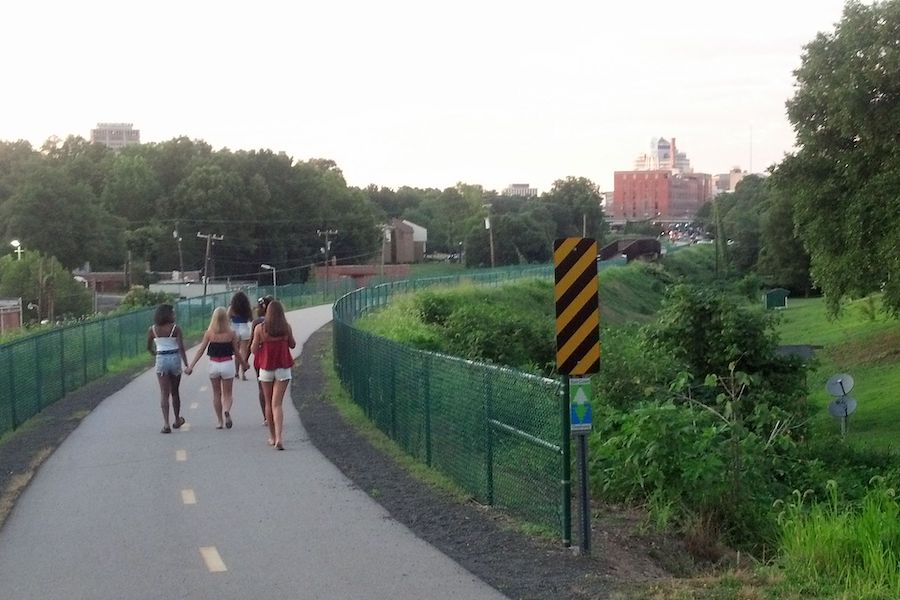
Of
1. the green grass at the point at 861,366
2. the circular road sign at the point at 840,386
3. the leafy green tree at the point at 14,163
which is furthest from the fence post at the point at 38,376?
the leafy green tree at the point at 14,163

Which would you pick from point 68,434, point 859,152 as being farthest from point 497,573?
point 859,152

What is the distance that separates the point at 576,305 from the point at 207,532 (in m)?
3.61

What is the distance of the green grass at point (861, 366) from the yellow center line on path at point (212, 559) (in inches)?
735

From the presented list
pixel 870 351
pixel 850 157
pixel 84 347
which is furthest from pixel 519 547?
pixel 870 351

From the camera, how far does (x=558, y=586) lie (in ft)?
25.6

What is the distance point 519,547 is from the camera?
8992 mm

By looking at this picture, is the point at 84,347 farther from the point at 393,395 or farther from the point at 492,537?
the point at 492,537

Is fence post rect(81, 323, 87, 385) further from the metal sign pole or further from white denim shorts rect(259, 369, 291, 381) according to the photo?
the metal sign pole

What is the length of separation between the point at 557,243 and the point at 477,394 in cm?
258

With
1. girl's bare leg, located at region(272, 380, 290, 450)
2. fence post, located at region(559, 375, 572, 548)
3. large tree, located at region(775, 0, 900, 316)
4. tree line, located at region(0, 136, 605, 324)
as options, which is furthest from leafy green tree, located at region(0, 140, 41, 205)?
fence post, located at region(559, 375, 572, 548)

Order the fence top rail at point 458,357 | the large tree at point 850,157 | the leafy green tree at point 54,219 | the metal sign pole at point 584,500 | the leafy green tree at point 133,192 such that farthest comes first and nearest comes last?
1. the leafy green tree at point 133,192
2. the leafy green tree at point 54,219
3. the large tree at point 850,157
4. the fence top rail at point 458,357
5. the metal sign pole at point 584,500

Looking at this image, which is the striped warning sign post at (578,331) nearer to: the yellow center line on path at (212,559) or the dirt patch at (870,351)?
the yellow center line on path at (212,559)

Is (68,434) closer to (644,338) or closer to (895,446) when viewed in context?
(644,338)

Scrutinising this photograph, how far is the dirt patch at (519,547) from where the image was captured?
7.89 metres
